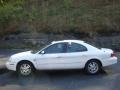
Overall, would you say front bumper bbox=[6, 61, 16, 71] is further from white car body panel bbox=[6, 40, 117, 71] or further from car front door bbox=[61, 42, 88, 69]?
car front door bbox=[61, 42, 88, 69]

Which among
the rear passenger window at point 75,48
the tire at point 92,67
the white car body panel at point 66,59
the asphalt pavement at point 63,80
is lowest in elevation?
the asphalt pavement at point 63,80

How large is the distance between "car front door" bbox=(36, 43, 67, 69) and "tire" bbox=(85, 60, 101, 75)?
1.06 metres

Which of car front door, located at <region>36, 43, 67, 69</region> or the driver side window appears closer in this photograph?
car front door, located at <region>36, 43, 67, 69</region>

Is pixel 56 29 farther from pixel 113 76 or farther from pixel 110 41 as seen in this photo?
pixel 113 76

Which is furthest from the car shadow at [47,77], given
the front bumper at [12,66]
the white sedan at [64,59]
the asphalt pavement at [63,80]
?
the front bumper at [12,66]

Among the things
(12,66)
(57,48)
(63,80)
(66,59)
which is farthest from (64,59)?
(12,66)

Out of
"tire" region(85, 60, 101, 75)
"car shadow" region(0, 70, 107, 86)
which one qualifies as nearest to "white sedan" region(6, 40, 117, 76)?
"tire" region(85, 60, 101, 75)

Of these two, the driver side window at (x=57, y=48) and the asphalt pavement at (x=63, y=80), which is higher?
the driver side window at (x=57, y=48)

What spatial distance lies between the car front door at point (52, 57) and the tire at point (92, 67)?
106 cm

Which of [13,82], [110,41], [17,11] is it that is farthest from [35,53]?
[17,11]

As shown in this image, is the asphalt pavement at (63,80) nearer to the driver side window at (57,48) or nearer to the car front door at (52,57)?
the car front door at (52,57)

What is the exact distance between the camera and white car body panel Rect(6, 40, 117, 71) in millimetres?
15141

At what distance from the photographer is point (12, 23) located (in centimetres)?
2788

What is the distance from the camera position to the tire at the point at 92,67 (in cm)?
1530
